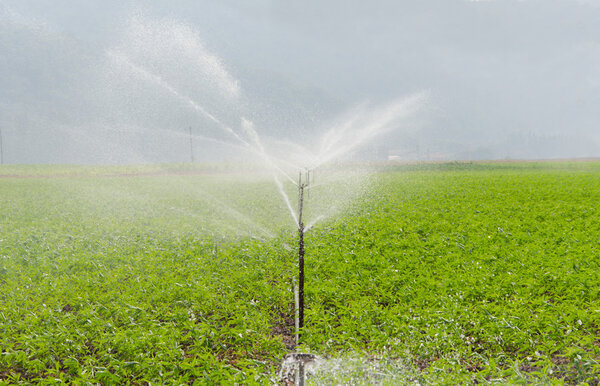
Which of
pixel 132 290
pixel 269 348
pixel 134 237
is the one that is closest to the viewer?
pixel 269 348

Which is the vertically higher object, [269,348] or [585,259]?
[585,259]

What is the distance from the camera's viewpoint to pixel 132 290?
8633 millimetres

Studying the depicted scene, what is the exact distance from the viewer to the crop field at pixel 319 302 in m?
5.71

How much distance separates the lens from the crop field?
571cm

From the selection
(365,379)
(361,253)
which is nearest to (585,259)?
(361,253)

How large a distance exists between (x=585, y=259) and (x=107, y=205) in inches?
969

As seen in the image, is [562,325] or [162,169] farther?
[162,169]

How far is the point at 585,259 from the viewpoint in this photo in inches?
381

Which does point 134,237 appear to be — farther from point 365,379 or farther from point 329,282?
point 365,379

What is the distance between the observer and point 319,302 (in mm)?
8109

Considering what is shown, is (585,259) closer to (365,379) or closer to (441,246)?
(441,246)

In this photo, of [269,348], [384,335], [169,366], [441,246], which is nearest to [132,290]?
[169,366]

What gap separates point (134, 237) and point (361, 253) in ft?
29.1

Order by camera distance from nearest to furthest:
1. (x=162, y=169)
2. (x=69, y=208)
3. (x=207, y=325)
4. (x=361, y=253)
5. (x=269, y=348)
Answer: (x=269, y=348)
(x=207, y=325)
(x=361, y=253)
(x=69, y=208)
(x=162, y=169)
